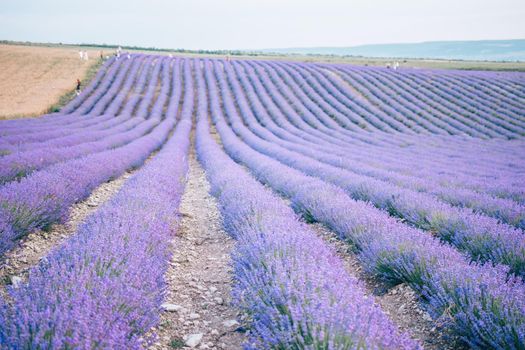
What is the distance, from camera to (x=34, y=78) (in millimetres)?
25828

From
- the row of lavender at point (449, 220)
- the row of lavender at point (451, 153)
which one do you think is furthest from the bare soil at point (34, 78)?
the row of lavender at point (449, 220)

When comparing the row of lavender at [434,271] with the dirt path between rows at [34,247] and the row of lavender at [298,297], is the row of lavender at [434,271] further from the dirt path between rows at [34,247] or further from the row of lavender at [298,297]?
the dirt path between rows at [34,247]

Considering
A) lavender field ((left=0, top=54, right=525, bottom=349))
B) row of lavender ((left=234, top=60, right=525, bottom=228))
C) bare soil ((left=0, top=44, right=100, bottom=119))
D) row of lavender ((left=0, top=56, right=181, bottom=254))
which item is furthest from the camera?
bare soil ((left=0, top=44, right=100, bottom=119))

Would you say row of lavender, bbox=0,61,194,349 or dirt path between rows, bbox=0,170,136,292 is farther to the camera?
dirt path between rows, bbox=0,170,136,292

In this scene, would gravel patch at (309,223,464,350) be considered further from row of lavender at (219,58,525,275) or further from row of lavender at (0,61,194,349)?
row of lavender at (0,61,194,349)

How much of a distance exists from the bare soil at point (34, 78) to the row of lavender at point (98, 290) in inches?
693

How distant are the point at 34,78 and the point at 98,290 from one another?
29.9m

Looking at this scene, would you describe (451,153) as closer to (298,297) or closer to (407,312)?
(407,312)

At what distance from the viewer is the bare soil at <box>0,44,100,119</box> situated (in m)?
19.3

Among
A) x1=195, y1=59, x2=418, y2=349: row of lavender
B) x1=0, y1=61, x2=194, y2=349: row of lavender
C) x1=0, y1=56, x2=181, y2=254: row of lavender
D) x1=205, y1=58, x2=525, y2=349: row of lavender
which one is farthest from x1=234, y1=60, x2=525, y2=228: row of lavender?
x1=0, y1=56, x2=181, y2=254: row of lavender

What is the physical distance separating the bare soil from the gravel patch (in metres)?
A: 19.1

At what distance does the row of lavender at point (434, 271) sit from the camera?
1.95 m

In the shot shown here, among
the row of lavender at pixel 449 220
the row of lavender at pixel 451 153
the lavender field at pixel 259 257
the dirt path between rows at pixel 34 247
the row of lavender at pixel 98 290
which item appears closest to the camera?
the row of lavender at pixel 98 290

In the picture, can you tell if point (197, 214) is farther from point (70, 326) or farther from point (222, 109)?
point (222, 109)
